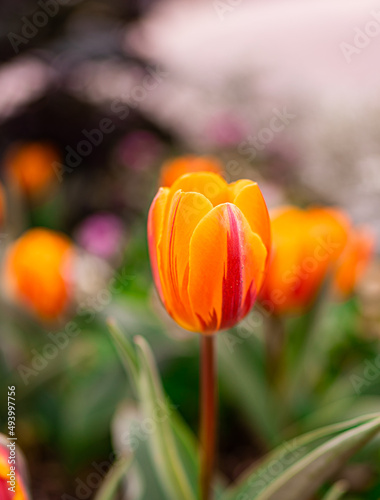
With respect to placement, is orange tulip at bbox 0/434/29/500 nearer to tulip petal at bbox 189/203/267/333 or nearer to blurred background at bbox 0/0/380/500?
tulip petal at bbox 189/203/267/333

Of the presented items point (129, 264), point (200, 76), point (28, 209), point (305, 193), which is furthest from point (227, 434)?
point (200, 76)

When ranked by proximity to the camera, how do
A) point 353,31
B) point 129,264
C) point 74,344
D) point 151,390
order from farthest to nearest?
point 353,31 < point 129,264 < point 74,344 < point 151,390

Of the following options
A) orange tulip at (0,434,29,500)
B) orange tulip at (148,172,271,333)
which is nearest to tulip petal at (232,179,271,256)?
→ orange tulip at (148,172,271,333)

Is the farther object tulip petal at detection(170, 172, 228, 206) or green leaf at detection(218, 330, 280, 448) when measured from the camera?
green leaf at detection(218, 330, 280, 448)

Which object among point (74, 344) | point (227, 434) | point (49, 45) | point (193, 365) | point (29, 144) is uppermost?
point (49, 45)

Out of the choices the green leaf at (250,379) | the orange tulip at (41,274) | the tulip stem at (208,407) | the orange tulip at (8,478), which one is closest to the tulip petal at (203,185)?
the tulip stem at (208,407)

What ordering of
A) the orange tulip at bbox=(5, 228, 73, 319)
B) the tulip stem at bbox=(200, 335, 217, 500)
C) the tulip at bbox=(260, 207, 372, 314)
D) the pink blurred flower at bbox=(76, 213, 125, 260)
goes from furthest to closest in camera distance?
the pink blurred flower at bbox=(76, 213, 125, 260) → the orange tulip at bbox=(5, 228, 73, 319) → the tulip at bbox=(260, 207, 372, 314) → the tulip stem at bbox=(200, 335, 217, 500)

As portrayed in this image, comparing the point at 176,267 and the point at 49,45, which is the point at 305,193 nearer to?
the point at 49,45
